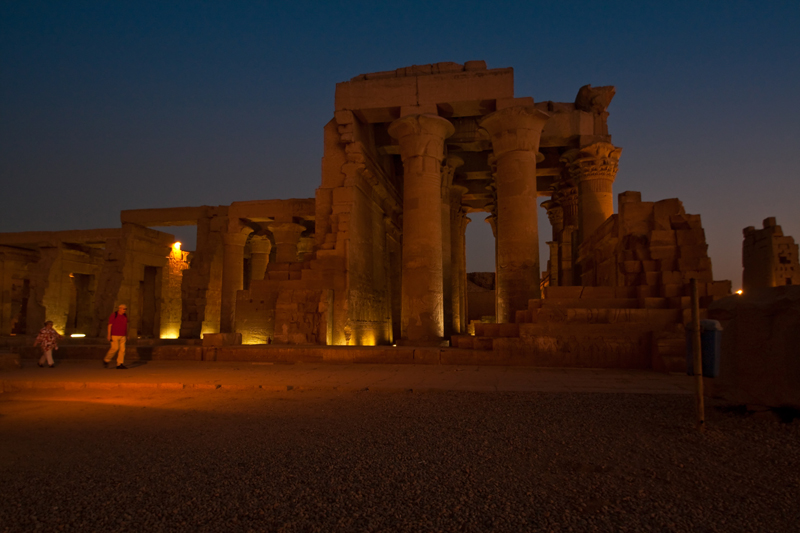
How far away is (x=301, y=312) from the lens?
43.2 feet

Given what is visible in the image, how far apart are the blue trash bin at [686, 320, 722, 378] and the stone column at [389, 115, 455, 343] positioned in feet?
30.3

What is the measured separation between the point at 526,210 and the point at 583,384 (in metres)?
7.11

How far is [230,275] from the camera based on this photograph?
18938 millimetres

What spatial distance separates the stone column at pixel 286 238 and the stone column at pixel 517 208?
8834 millimetres

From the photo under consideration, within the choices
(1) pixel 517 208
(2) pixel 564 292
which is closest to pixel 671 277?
(2) pixel 564 292

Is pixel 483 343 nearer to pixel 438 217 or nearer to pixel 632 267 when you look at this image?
pixel 632 267

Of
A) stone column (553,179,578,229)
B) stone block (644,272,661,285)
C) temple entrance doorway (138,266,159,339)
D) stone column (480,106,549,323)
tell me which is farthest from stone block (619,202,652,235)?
temple entrance doorway (138,266,159,339)

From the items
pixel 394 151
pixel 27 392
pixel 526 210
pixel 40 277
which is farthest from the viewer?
pixel 40 277

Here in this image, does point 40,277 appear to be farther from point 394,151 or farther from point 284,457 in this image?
point 284,457

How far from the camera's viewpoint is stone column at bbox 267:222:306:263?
61.3ft

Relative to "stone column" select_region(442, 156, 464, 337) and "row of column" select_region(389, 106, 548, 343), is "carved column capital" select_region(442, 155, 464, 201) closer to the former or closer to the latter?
"stone column" select_region(442, 156, 464, 337)

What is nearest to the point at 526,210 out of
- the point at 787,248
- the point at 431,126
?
the point at 431,126

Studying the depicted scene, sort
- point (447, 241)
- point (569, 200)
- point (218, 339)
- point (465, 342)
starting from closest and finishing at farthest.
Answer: point (465, 342), point (218, 339), point (447, 241), point (569, 200)

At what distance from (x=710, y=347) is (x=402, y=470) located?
2.76 m
